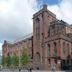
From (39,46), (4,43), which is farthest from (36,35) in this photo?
(4,43)

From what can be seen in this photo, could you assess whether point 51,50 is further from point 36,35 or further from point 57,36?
point 36,35

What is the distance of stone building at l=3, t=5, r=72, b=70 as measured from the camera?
277ft

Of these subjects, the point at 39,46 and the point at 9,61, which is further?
the point at 9,61

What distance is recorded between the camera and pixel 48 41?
295 ft

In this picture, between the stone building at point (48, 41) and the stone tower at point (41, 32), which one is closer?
the stone building at point (48, 41)

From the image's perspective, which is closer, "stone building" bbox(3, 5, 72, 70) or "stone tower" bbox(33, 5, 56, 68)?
"stone building" bbox(3, 5, 72, 70)

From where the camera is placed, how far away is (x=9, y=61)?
10850 cm

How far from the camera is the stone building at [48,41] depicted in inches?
3324

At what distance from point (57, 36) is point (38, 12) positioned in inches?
765

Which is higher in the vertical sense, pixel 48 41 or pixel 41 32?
pixel 41 32

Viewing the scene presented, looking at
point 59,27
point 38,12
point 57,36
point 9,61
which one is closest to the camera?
point 57,36

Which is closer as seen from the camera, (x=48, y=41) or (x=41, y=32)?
(x=48, y=41)

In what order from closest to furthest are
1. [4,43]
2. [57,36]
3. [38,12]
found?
[57,36], [38,12], [4,43]

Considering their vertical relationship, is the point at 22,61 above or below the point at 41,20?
below
